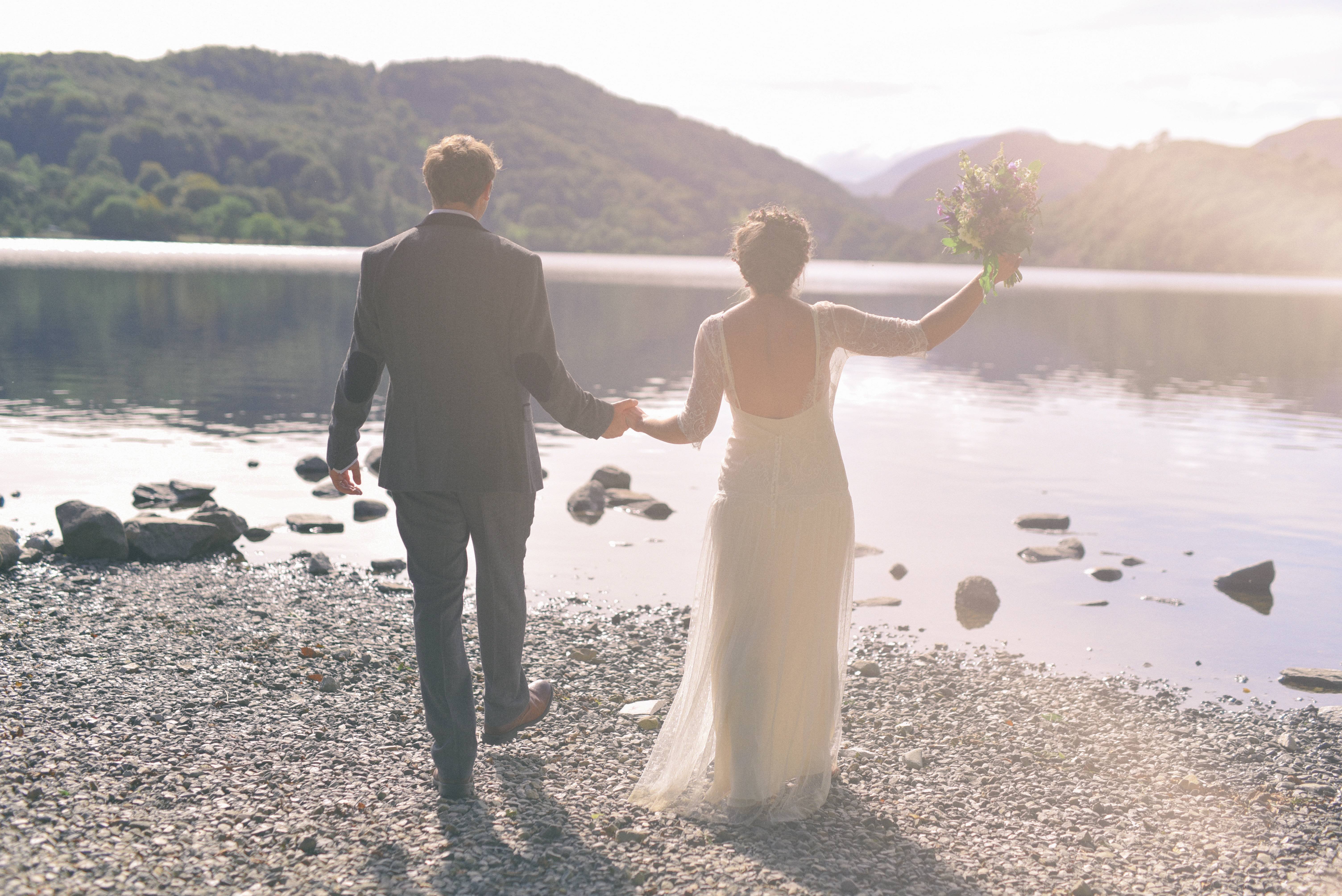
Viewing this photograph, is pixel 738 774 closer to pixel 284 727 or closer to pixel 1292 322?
pixel 284 727

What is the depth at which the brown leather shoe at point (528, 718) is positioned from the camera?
6012 mm

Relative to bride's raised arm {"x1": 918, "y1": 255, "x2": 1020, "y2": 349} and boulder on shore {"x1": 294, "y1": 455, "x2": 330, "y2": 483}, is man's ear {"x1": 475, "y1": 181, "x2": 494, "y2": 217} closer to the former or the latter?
bride's raised arm {"x1": 918, "y1": 255, "x2": 1020, "y2": 349}

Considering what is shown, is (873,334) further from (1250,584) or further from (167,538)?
(1250,584)

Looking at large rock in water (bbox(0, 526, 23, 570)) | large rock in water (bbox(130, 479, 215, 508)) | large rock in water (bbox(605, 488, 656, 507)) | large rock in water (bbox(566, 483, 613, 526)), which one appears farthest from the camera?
large rock in water (bbox(605, 488, 656, 507))

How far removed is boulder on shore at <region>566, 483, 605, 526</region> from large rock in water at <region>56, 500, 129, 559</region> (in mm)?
6335

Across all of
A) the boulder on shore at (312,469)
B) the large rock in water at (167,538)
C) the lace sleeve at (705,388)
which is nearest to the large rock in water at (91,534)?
the large rock in water at (167,538)

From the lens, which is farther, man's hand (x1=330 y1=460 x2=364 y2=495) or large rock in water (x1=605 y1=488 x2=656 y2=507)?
large rock in water (x1=605 y1=488 x2=656 y2=507)

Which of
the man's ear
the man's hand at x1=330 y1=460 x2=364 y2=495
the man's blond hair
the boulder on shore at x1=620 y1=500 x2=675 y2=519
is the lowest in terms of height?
the boulder on shore at x1=620 y1=500 x2=675 y2=519

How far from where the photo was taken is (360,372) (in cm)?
539

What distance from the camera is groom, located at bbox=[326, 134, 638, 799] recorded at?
5219 millimetres

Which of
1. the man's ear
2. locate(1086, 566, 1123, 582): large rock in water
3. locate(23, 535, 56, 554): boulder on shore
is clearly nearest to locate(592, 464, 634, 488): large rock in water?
locate(1086, 566, 1123, 582): large rock in water

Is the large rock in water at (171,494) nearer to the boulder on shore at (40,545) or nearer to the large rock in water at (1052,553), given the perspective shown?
the boulder on shore at (40,545)

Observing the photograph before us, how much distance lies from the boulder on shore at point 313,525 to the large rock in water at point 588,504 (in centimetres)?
350

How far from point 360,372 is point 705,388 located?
179 centimetres
